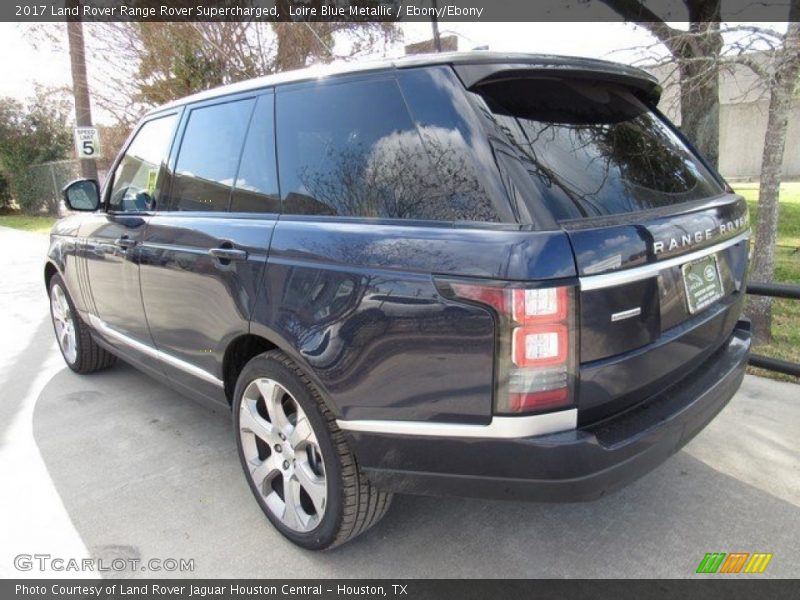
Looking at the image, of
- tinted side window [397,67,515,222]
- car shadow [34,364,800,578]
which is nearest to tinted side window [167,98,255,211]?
tinted side window [397,67,515,222]

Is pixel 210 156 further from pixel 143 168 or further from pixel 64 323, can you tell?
pixel 64 323

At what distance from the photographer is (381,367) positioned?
1923 millimetres

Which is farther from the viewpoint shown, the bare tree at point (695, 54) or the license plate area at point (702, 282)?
the bare tree at point (695, 54)

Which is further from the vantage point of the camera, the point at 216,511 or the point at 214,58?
the point at 214,58

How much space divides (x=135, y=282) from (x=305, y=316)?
165 centimetres

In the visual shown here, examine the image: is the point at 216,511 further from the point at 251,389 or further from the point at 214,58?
the point at 214,58

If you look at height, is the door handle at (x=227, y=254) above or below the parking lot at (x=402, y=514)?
above

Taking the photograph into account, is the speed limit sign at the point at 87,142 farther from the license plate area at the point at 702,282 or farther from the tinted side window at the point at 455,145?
the license plate area at the point at 702,282

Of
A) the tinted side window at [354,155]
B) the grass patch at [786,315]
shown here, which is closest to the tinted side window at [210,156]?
the tinted side window at [354,155]

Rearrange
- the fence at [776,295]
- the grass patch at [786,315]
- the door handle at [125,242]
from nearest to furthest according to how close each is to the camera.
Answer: the door handle at [125,242] → the fence at [776,295] → the grass patch at [786,315]

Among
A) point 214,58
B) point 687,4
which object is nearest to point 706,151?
point 687,4

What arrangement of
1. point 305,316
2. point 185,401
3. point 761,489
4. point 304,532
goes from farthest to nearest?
point 185,401 < point 761,489 < point 304,532 < point 305,316

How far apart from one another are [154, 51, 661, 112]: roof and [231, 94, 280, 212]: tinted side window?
16cm

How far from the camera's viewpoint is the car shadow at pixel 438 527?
233 cm
